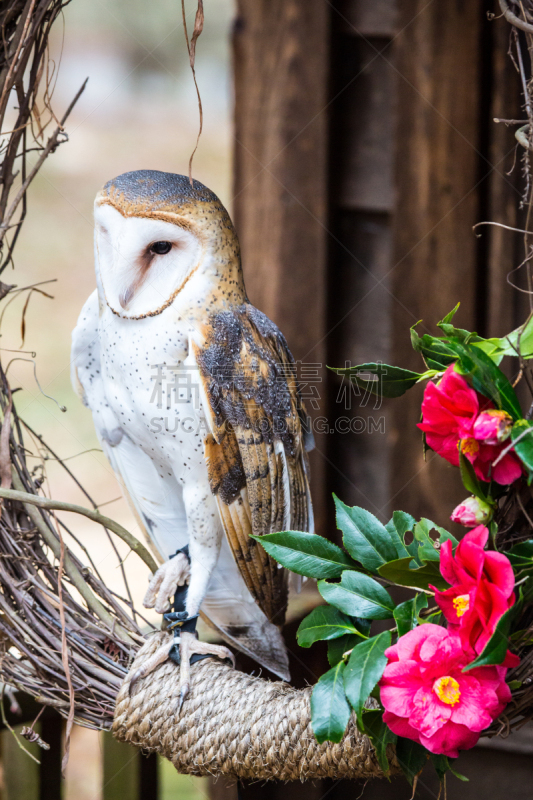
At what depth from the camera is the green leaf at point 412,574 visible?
1.84ft

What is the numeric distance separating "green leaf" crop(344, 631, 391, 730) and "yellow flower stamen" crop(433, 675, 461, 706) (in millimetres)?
44

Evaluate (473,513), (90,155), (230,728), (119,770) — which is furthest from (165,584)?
(90,155)

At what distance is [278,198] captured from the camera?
4.03 feet

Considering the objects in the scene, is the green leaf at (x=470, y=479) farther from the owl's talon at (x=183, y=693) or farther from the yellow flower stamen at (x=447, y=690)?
the owl's talon at (x=183, y=693)

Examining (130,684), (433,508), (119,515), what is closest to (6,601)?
(130,684)

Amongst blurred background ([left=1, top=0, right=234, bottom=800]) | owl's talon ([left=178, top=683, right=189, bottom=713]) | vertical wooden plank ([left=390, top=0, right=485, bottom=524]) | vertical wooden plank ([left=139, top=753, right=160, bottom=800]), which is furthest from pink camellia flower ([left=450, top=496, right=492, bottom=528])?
blurred background ([left=1, top=0, right=234, bottom=800])

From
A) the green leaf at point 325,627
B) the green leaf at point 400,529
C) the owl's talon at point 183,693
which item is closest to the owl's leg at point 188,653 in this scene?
the owl's talon at point 183,693

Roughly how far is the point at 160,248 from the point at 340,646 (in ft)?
1.38

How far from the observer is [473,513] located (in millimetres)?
540

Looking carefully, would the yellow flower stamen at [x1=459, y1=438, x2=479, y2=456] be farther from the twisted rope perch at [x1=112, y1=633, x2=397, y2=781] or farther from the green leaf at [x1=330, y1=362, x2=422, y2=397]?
the twisted rope perch at [x1=112, y1=633, x2=397, y2=781]

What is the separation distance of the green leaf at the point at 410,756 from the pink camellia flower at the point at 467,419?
0.79ft

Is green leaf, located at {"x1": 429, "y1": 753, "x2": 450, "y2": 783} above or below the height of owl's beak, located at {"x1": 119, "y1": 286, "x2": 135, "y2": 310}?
below

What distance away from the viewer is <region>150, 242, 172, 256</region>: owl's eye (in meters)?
0.71

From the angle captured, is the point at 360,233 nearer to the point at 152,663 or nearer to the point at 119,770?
the point at 152,663
